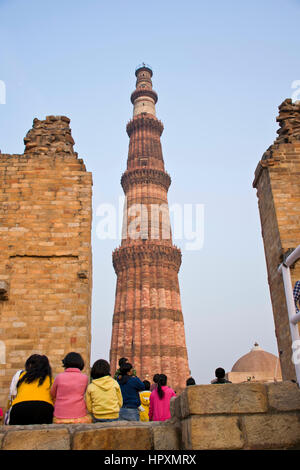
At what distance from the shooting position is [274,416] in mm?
2557

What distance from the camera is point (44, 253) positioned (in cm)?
762

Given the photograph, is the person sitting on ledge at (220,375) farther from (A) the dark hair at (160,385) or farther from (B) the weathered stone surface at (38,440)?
(B) the weathered stone surface at (38,440)

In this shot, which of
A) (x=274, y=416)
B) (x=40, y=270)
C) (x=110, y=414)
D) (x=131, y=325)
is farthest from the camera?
(x=131, y=325)

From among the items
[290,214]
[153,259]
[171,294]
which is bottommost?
[290,214]

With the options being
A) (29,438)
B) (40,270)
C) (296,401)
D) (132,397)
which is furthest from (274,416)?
(40,270)

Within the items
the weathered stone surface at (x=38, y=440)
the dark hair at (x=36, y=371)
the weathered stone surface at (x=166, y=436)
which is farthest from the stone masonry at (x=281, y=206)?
the weathered stone surface at (x=38, y=440)

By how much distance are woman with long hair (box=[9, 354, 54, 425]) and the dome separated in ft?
81.9

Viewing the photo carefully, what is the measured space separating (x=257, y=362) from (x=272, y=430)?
2669cm

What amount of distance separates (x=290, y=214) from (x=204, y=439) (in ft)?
21.0

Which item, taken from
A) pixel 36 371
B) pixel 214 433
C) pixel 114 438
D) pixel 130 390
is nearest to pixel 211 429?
pixel 214 433

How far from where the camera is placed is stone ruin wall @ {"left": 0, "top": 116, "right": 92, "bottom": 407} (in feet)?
22.7

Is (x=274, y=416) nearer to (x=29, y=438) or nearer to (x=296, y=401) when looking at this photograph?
(x=296, y=401)

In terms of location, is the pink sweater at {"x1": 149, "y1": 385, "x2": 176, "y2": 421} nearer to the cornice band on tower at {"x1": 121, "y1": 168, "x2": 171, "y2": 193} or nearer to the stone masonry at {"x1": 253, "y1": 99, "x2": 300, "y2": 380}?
the stone masonry at {"x1": 253, "y1": 99, "x2": 300, "y2": 380}

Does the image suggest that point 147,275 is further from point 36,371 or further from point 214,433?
point 214,433
